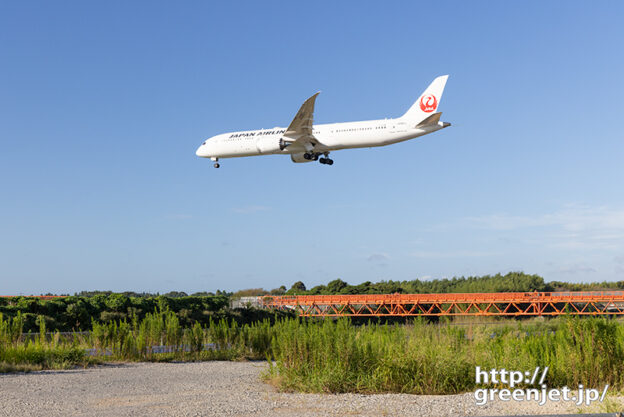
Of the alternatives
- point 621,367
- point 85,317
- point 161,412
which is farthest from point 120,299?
point 621,367

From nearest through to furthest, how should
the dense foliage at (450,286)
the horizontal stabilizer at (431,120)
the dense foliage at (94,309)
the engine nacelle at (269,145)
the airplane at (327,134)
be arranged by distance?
the dense foliage at (94,309) → the horizontal stabilizer at (431,120) → the airplane at (327,134) → the engine nacelle at (269,145) → the dense foliage at (450,286)

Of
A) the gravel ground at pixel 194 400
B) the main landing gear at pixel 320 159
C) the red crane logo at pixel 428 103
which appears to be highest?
the red crane logo at pixel 428 103

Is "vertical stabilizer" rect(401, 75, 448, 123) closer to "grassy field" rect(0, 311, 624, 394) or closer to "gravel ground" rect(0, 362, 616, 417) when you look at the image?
"grassy field" rect(0, 311, 624, 394)

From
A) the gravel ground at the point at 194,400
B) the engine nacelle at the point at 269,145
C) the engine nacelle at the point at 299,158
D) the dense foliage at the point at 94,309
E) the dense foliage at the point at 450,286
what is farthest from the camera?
the dense foliage at the point at 450,286

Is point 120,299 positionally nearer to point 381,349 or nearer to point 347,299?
point 347,299

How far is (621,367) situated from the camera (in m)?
10.1

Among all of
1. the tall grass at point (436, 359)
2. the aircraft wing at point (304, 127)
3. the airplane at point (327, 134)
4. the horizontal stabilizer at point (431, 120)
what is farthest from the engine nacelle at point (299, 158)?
the tall grass at point (436, 359)

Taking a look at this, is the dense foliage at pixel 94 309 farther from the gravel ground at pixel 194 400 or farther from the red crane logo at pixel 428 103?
the red crane logo at pixel 428 103

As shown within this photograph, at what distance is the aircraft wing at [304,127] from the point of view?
106ft

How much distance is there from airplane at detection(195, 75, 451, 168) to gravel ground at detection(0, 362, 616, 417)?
68.9ft

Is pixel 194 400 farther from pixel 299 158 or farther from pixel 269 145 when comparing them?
pixel 269 145

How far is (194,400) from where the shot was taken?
376 inches

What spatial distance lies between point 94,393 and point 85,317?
15.3 meters

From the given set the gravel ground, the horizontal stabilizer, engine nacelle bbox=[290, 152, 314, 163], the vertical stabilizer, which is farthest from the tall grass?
the vertical stabilizer
